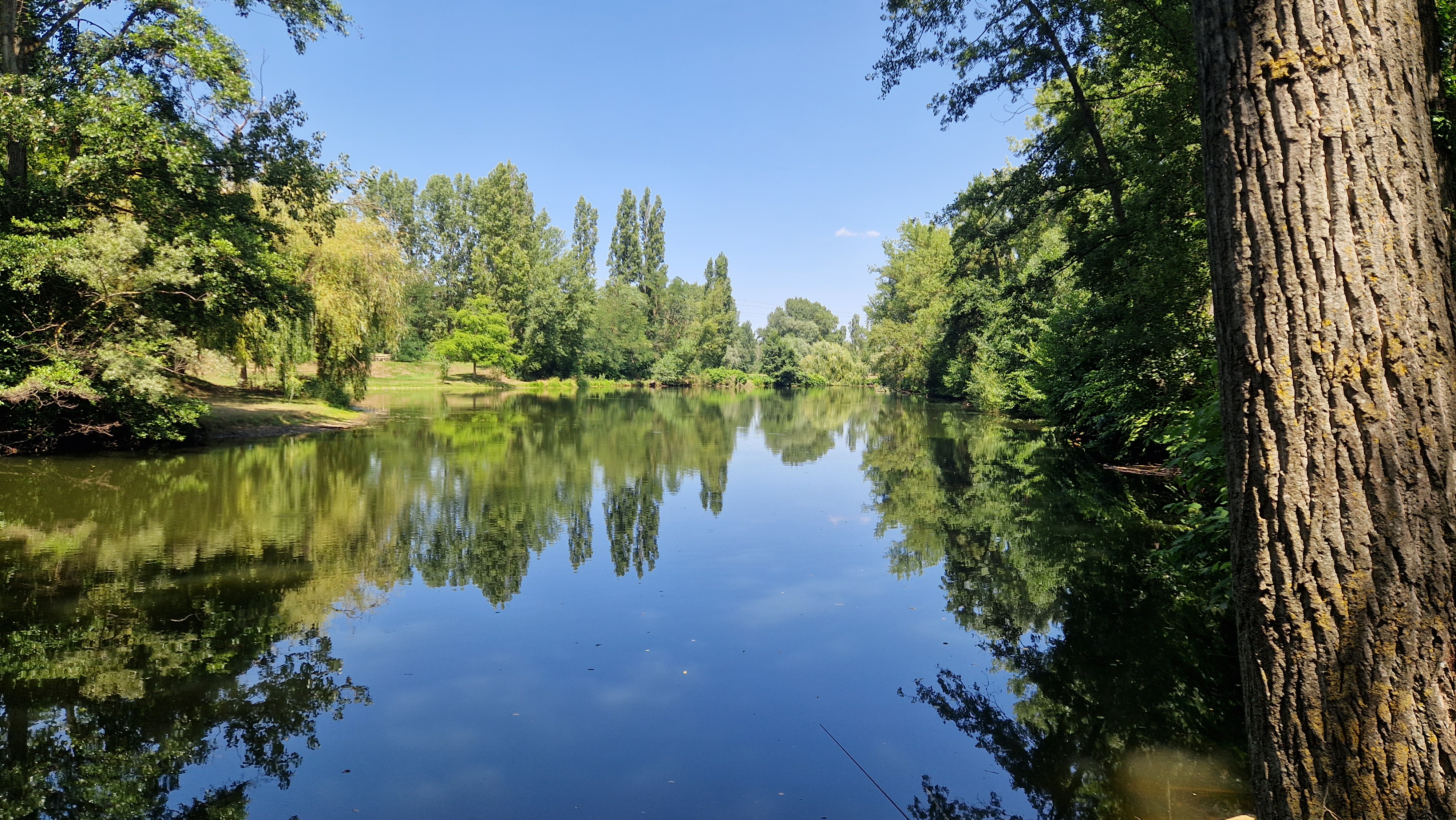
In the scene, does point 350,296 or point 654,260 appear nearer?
point 350,296

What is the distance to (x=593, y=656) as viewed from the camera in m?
4.96

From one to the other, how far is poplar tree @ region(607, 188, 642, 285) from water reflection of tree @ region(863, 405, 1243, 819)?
2417 inches

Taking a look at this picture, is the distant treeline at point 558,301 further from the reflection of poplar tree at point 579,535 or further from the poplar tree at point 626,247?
the reflection of poplar tree at point 579,535

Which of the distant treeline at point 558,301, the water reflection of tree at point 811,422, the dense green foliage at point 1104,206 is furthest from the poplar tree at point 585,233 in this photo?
the dense green foliage at point 1104,206

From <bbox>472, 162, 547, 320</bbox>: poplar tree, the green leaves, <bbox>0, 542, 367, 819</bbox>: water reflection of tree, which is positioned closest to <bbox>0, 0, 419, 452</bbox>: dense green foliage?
<bbox>0, 542, 367, 819</bbox>: water reflection of tree

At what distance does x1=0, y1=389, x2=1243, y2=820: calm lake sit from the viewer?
339cm

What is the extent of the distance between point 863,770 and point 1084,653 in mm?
2292

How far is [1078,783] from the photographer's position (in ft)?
11.3

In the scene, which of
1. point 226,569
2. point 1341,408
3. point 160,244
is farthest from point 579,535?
point 160,244

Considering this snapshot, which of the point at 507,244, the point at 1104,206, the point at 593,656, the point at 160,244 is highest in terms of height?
the point at 507,244

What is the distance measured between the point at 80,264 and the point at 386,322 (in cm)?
1194

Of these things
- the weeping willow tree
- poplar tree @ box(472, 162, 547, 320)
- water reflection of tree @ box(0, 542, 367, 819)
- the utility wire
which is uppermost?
poplar tree @ box(472, 162, 547, 320)

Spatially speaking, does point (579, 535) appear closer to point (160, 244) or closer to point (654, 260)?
point (160, 244)

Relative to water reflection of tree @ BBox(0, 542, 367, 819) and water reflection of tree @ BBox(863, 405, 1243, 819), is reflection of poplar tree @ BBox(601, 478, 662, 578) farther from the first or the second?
water reflection of tree @ BBox(0, 542, 367, 819)
